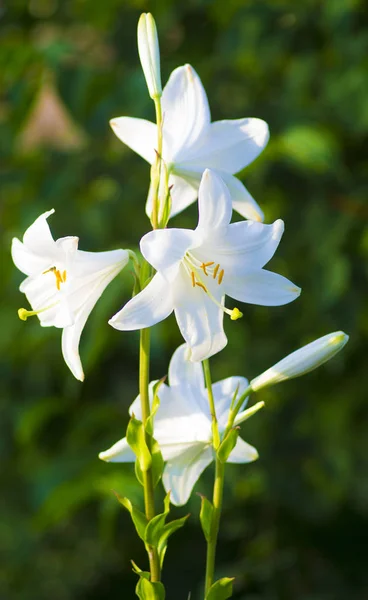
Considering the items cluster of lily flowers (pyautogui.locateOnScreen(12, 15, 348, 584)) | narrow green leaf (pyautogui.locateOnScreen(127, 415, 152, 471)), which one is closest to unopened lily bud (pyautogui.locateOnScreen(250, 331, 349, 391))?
cluster of lily flowers (pyautogui.locateOnScreen(12, 15, 348, 584))

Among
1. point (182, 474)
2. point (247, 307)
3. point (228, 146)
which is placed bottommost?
point (247, 307)

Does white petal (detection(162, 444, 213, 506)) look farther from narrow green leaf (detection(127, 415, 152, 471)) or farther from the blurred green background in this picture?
the blurred green background

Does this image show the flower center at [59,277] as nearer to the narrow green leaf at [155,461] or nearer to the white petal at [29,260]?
the white petal at [29,260]

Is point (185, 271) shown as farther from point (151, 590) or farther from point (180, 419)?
point (151, 590)

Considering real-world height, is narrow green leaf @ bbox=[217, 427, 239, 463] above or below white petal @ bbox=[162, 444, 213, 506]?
above

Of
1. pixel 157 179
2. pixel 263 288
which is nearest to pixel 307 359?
pixel 263 288

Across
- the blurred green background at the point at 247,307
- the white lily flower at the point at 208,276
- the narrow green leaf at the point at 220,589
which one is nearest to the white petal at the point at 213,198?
the white lily flower at the point at 208,276

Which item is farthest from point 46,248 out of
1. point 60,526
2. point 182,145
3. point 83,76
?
point 60,526
